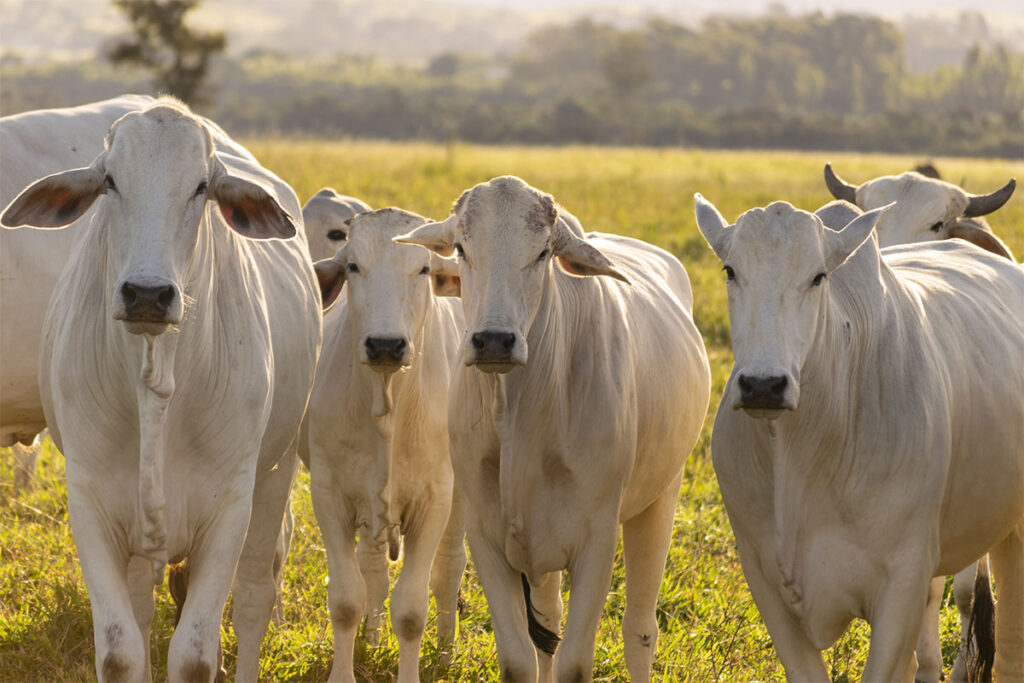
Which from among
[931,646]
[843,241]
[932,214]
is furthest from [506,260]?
[932,214]

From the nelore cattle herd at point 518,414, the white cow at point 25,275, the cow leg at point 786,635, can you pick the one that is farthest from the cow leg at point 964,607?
the white cow at point 25,275

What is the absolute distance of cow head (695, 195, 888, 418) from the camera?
12.8ft

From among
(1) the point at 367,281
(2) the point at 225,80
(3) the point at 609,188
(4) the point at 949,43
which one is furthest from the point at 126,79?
(4) the point at 949,43

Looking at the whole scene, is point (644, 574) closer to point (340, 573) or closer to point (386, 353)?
point (340, 573)

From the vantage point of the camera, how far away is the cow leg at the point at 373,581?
612 centimetres

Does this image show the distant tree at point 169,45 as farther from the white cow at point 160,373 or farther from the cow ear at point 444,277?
the white cow at point 160,373

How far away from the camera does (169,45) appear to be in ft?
101

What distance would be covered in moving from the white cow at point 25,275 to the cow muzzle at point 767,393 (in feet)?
12.0

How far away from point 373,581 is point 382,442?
0.69m

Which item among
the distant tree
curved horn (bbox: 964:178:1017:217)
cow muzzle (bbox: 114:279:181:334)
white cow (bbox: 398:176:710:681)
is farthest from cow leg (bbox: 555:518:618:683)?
the distant tree

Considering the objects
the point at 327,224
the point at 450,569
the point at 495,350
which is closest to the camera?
the point at 495,350

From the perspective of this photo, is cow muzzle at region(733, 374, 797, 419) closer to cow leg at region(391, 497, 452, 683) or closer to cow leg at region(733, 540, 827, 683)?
cow leg at region(733, 540, 827, 683)

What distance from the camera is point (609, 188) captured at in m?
21.8

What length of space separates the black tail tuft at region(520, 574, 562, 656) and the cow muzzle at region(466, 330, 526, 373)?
3.73ft
